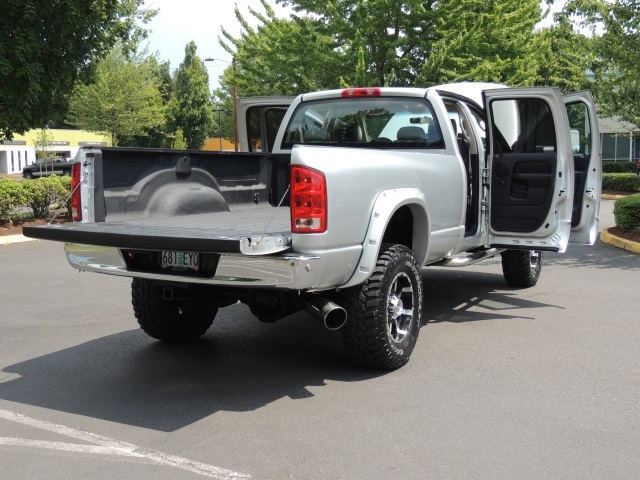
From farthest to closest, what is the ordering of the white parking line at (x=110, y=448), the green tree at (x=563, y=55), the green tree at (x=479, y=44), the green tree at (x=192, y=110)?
1. the green tree at (x=192, y=110)
2. the green tree at (x=479, y=44)
3. the green tree at (x=563, y=55)
4. the white parking line at (x=110, y=448)

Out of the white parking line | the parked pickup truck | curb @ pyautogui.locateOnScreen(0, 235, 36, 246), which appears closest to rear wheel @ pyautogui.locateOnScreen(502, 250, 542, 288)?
the parked pickup truck

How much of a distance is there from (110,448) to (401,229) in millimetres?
2936

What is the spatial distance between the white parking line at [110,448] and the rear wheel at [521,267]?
5.45 metres

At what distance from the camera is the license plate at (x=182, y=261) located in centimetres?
468

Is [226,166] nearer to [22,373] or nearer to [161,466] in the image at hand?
[22,373]

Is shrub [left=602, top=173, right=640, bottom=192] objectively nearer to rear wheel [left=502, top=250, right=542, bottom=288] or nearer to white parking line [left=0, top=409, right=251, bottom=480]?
rear wheel [left=502, top=250, right=542, bottom=288]

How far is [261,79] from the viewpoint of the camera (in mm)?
26656

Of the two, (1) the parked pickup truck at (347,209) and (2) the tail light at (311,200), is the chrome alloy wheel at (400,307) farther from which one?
(2) the tail light at (311,200)

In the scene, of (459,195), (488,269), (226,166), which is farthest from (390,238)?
(488,269)

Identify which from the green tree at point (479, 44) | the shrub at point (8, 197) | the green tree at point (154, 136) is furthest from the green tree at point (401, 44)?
the green tree at point (154, 136)

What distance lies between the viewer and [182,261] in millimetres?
4727

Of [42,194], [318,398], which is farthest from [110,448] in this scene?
[42,194]

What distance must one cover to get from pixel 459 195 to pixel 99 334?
3.46 metres

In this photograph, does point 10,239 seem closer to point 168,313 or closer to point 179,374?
point 168,313
